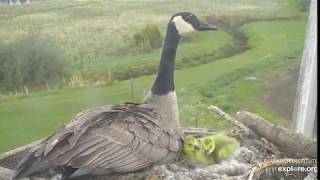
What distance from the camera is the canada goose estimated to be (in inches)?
59.9

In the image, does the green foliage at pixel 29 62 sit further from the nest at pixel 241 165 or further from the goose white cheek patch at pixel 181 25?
the goose white cheek patch at pixel 181 25

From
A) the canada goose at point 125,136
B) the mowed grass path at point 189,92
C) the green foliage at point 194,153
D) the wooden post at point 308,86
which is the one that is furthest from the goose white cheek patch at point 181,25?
the wooden post at point 308,86

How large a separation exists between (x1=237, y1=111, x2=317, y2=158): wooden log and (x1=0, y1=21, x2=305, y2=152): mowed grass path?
0.34 feet

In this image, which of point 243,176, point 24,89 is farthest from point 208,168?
point 24,89

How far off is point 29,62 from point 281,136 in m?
0.74

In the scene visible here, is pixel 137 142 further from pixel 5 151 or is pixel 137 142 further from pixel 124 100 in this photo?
pixel 5 151

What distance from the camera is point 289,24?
6.26ft

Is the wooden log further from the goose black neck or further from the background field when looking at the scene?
the goose black neck

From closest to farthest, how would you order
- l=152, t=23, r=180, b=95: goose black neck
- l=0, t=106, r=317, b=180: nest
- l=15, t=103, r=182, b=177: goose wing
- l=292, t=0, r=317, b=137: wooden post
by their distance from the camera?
l=15, t=103, r=182, b=177: goose wing
l=0, t=106, r=317, b=180: nest
l=152, t=23, r=180, b=95: goose black neck
l=292, t=0, r=317, b=137: wooden post

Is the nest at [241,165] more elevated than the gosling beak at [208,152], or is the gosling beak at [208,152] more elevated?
the gosling beak at [208,152]

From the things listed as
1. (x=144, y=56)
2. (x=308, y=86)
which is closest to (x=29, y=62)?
(x=144, y=56)

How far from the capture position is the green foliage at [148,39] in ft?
5.92

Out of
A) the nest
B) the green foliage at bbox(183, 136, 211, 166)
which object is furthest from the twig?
the green foliage at bbox(183, 136, 211, 166)

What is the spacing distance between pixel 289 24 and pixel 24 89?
81cm
